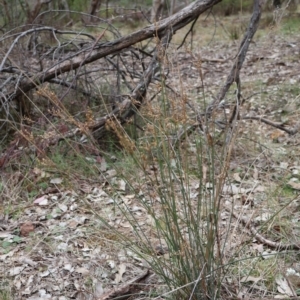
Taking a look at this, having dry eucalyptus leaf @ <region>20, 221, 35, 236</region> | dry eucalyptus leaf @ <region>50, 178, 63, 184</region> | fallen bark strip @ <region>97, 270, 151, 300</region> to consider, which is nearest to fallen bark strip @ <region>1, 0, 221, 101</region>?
dry eucalyptus leaf @ <region>50, 178, 63, 184</region>

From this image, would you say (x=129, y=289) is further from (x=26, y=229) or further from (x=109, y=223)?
(x=26, y=229)

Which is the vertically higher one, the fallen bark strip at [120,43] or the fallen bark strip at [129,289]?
the fallen bark strip at [120,43]

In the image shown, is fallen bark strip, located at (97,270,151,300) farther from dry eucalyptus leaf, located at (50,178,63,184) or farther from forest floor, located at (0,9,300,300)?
dry eucalyptus leaf, located at (50,178,63,184)

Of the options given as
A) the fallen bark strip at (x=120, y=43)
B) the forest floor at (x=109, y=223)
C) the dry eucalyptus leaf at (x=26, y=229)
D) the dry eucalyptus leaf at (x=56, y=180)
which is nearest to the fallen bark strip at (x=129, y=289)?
the forest floor at (x=109, y=223)

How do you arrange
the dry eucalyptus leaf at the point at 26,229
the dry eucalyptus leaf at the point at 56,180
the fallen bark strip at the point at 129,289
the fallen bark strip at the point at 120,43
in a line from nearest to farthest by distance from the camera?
1. the fallen bark strip at the point at 129,289
2. the dry eucalyptus leaf at the point at 26,229
3. the dry eucalyptus leaf at the point at 56,180
4. the fallen bark strip at the point at 120,43

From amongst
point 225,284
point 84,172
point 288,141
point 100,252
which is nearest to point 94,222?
point 100,252

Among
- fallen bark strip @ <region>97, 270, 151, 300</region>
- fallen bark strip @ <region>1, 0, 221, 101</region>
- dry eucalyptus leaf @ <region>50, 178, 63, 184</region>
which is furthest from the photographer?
fallen bark strip @ <region>1, 0, 221, 101</region>

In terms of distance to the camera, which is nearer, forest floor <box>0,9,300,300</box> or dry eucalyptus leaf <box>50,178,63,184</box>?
forest floor <box>0,9,300,300</box>

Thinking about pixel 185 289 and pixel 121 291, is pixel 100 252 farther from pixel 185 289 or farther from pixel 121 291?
pixel 185 289

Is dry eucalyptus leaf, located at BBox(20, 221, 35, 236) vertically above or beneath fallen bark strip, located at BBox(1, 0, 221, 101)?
beneath

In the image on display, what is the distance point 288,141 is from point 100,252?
6.10 feet

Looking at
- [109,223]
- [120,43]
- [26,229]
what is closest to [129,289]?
[109,223]

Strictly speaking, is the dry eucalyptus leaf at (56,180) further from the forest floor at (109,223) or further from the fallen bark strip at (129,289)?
the fallen bark strip at (129,289)

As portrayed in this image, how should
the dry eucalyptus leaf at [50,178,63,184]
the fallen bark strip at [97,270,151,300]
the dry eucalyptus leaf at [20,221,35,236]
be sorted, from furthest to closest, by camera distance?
the dry eucalyptus leaf at [50,178,63,184] → the dry eucalyptus leaf at [20,221,35,236] → the fallen bark strip at [97,270,151,300]
